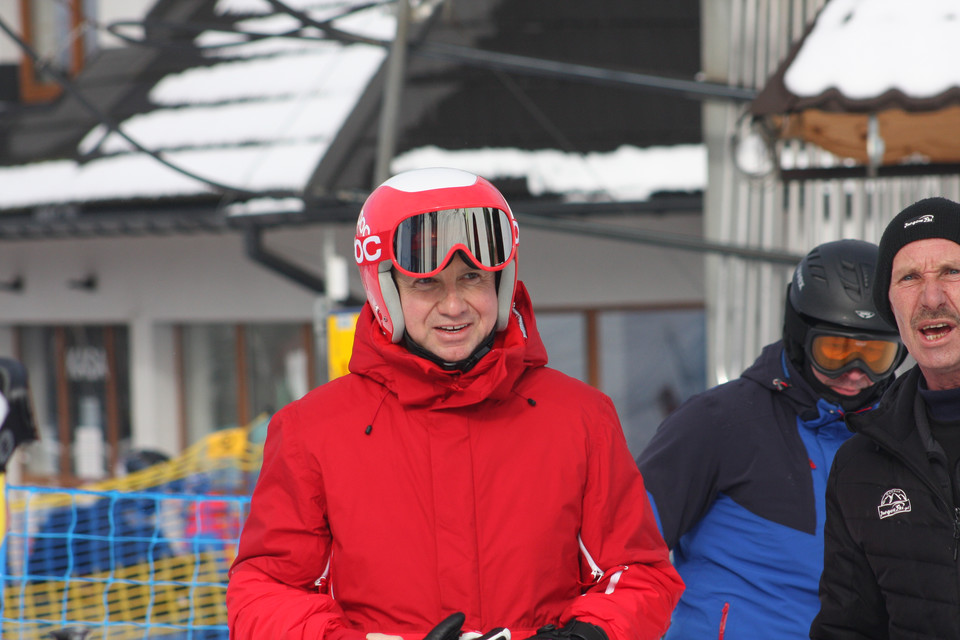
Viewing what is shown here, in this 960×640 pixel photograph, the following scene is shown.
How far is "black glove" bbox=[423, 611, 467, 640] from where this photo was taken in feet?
5.23

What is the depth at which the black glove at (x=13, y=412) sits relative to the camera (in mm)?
3654

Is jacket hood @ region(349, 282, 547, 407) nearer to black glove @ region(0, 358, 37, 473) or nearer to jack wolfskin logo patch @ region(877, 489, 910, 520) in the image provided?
jack wolfskin logo patch @ region(877, 489, 910, 520)

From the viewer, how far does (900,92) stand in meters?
3.16

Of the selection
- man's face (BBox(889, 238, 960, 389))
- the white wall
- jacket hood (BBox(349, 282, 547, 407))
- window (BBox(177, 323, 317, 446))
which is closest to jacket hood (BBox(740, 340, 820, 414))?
man's face (BBox(889, 238, 960, 389))

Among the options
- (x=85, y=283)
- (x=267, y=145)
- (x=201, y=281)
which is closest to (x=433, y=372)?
(x=267, y=145)

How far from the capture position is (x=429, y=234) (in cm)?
185

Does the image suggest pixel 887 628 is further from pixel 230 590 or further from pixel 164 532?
pixel 164 532

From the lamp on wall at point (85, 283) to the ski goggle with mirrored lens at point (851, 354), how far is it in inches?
323

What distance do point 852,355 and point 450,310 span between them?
3.74 ft

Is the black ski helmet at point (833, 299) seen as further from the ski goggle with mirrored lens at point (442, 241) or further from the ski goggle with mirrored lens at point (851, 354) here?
the ski goggle with mirrored lens at point (442, 241)

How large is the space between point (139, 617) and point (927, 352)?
18.0 feet

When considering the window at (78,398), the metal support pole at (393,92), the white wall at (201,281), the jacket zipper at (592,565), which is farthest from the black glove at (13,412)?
the window at (78,398)

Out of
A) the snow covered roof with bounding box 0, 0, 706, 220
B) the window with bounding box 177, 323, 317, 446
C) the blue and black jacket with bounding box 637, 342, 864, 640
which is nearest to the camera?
the blue and black jacket with bounding box 637, 342, 864, 640

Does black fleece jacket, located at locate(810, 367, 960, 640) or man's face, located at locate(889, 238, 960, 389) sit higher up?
man's face, located at locate(889, 238, 960, 389)
